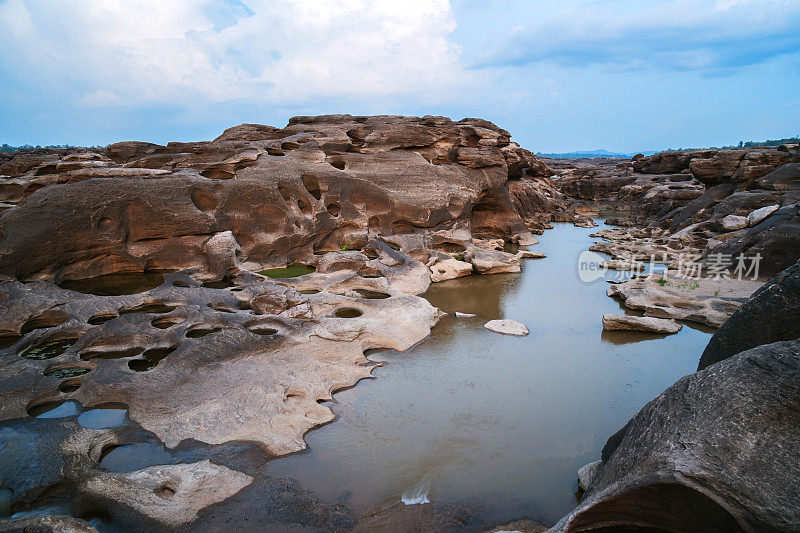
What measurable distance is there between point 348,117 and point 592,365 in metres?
15.1

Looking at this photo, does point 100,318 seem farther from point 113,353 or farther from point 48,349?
point 113,353

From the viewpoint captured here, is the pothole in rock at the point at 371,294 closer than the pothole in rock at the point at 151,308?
No

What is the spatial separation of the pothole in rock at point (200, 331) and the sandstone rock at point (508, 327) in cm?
494

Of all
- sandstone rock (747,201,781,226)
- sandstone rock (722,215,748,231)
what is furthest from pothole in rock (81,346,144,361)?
sandstone rock (722,215,748,231)

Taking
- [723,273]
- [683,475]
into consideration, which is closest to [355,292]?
[683,475]

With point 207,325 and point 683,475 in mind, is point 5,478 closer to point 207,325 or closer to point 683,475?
point 207,325

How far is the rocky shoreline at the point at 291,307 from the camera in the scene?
285cm

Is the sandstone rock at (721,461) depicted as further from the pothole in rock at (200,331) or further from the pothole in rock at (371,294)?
the pothole in rock at (371,294)

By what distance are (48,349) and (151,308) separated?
189 cm

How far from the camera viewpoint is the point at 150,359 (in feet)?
21.1

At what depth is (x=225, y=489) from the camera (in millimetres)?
3955

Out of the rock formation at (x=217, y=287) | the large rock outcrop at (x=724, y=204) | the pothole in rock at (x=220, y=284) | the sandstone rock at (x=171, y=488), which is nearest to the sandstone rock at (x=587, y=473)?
the rock formation at (x=217, y=287)

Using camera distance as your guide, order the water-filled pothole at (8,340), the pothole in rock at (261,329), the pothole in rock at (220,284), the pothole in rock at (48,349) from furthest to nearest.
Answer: the pothole in rock at (220,284) < the pothole in rock at (261,329) < the water-filled pothole at (8,340) < the pothole in rock at (48,349)

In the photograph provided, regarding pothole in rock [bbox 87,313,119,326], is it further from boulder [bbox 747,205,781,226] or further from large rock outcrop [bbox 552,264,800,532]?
boulder [bbox 747,205,781,226]
